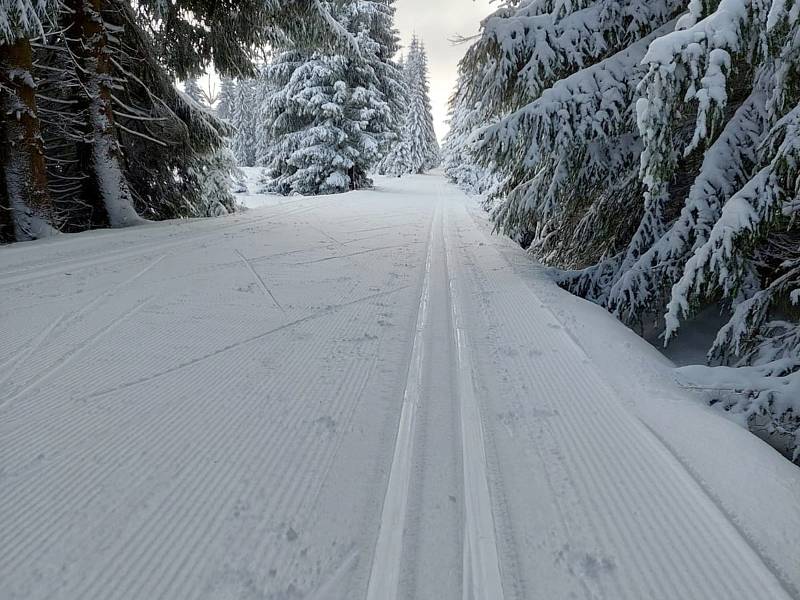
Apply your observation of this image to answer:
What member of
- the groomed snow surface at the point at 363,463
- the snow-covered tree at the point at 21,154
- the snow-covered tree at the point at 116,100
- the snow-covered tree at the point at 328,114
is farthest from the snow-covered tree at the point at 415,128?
the groomed snow surface at the point at 363,463

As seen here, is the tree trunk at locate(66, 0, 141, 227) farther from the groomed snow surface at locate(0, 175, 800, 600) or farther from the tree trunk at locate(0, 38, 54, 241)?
the groomed snow surface at locate(0, 175, 800, 600)

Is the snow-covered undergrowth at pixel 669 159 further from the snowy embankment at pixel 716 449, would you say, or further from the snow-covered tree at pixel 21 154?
the snow-covered tree at pixel 21 154

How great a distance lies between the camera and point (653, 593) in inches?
46.9

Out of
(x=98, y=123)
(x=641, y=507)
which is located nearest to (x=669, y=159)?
(x=641, y=507)

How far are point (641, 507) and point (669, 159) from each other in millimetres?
2300

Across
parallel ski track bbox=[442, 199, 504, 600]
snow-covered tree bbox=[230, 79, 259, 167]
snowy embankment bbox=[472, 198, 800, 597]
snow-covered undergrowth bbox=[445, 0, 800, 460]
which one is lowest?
snowy embankment bbox=[472, 198, 800, 597]

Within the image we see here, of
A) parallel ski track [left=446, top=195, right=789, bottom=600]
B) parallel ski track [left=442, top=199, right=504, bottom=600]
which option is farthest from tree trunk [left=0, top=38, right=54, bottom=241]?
parallel ski track [left=446, top=195, right=789, bottom=600]

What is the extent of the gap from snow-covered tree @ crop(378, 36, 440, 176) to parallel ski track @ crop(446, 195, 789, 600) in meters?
35.1

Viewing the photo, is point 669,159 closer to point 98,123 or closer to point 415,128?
point 98,123

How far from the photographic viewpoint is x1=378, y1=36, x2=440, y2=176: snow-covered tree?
128 feet

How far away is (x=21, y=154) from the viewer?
18.6ft

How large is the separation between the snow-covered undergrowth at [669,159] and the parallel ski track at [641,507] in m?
0.68

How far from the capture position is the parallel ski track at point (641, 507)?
1227 millimetres

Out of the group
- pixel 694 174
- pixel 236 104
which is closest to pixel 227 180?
pixel 694 174
